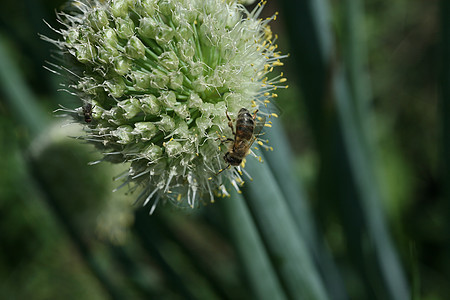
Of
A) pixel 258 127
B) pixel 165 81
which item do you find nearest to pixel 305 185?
pixel 258 127

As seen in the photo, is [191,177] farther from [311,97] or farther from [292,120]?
[292,120]

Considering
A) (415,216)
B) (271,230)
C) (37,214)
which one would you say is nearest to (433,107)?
(415,216)

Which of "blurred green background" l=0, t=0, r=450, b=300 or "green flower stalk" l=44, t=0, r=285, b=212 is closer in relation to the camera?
"green flower stalk" l=44, t=0, r=285, b=212

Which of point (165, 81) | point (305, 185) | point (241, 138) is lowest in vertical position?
point (305, 185)

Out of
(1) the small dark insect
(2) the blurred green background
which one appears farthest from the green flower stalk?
(2) the blurred green background

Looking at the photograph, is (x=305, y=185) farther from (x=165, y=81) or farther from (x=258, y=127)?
(x=165, y=81)

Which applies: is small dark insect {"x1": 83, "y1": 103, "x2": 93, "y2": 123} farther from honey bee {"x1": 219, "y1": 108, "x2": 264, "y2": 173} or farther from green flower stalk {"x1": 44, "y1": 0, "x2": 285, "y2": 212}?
honey bee {"x1": 219, "y1": 108, "x2": 264, "y2": 173}
